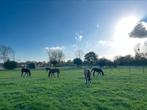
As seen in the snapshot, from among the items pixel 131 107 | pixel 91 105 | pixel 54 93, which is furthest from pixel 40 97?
pixel 131 107

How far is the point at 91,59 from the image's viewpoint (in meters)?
129

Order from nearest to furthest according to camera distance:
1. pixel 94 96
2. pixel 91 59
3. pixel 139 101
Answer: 1. pixel 139 101
2. pixel 94 96
3. pixel 91 59

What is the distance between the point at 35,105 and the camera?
14.4 meters

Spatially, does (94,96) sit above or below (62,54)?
below

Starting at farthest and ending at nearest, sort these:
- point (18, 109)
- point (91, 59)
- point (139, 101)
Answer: point (91, 59) → point (139, 101) → point (18, 109)

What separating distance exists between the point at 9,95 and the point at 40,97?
2.95 m

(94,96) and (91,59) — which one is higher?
(91,59)

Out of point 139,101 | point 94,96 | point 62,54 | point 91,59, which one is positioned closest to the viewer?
point 139,101

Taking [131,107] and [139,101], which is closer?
[131,107]

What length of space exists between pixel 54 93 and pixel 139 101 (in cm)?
685

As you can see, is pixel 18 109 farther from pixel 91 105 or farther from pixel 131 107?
pixel 131 107

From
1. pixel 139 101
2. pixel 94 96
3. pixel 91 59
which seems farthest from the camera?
pixel 91 59

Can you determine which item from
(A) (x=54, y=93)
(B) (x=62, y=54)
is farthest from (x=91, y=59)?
(A) (x=54, y=93)

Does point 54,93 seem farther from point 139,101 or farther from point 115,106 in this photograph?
point 139,101
